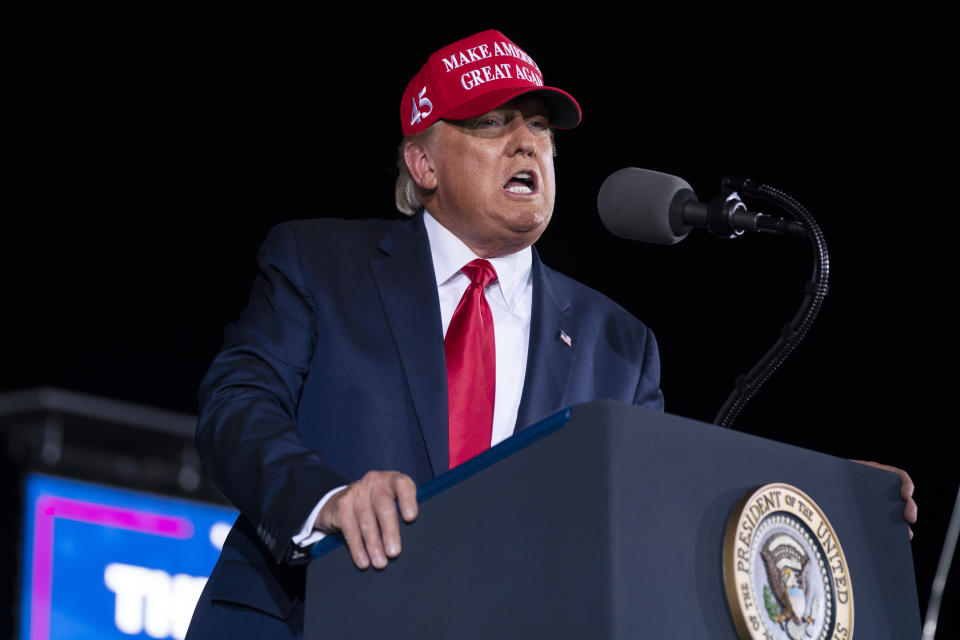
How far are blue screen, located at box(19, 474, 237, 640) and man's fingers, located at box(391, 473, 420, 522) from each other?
2398mm

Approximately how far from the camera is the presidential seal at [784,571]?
3.08ft

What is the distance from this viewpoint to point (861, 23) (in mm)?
3305

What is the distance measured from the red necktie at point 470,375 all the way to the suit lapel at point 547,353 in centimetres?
5

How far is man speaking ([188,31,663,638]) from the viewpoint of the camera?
1260mm

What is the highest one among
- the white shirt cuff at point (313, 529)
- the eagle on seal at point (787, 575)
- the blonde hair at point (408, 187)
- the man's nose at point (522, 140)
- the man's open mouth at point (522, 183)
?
the blonde hair at point (408, 187)

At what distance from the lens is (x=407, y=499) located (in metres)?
1.05

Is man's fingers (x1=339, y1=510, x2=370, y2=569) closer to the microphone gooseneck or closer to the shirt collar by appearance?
the microphone gooseneck

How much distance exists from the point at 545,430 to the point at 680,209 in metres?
0.49

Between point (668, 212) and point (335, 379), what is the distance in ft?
1.44

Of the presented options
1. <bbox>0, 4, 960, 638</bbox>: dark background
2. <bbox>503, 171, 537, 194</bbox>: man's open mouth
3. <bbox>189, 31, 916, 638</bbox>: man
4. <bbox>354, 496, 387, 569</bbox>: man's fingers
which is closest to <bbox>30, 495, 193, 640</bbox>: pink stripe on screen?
<bbox>0, 4, 960, 638</bbox>: dark background

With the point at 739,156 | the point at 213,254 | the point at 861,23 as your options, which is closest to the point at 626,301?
the point at 739,156

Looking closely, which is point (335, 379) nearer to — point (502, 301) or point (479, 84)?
point (502, 301)

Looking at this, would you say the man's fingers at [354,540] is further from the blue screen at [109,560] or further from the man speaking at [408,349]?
the blue screen at [109,560]

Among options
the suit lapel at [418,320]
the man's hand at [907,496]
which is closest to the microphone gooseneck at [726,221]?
the man's hand at [907,496]
